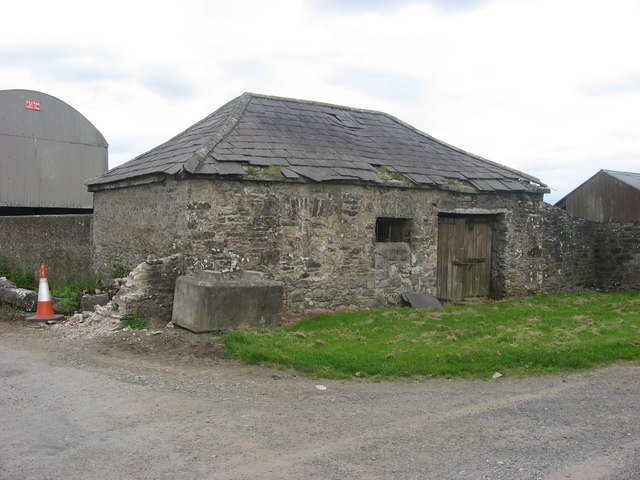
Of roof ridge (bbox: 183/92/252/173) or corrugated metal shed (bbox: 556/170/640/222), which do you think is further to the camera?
corrugated metal shed (bbox: 556/170/640/222)

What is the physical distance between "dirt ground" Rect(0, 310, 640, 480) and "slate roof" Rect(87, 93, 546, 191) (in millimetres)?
4260

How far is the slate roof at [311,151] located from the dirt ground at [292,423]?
168 inches

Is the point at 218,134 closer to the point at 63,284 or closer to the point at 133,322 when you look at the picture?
the point at 133,322

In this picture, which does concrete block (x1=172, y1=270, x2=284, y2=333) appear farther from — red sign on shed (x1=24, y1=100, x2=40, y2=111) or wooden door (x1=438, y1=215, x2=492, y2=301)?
red sign on shed (x1=24, y1=100, x2=40, y2=111)

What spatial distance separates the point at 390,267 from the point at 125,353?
5947 mm

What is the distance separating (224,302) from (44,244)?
6792mm

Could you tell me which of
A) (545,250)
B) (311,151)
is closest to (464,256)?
(545,250)

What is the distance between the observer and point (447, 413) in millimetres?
5672

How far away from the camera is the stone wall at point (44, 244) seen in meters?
13.6

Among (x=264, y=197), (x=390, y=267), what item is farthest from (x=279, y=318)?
(x=390, y=267)

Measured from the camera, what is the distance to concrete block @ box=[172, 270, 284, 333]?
9016 mm

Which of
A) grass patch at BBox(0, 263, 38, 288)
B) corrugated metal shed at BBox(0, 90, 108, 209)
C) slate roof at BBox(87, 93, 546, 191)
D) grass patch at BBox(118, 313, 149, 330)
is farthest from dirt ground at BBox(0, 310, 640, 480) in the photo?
corrugated metal shed at BBox(0, 90, 108, 209)

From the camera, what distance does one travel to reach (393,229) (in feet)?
41.2

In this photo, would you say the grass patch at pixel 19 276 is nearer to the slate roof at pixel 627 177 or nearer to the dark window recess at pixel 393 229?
the dark window recess at pixel 393 229
